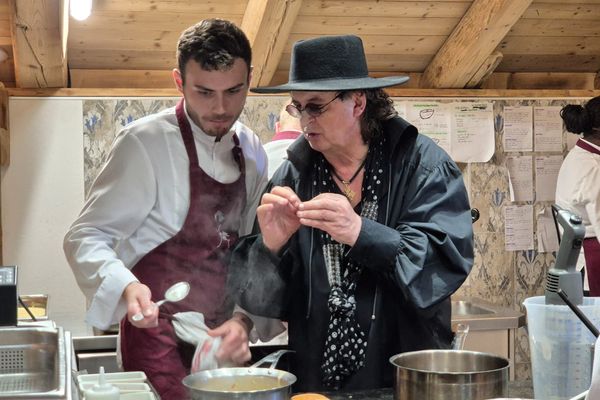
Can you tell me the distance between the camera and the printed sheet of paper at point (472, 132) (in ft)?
18.2

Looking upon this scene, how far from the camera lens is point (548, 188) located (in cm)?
579

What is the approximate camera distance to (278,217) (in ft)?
7.65

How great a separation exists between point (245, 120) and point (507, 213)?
6.31 ft

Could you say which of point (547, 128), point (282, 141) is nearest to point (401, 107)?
point (547, 128)

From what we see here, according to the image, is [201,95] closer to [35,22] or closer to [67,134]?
[35,22]

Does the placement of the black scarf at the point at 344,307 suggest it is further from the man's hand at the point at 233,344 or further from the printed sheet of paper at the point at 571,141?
the printed sheet of paper at the point at 571,141

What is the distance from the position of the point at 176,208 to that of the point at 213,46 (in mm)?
514

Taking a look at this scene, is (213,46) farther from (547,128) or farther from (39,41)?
(547,128)

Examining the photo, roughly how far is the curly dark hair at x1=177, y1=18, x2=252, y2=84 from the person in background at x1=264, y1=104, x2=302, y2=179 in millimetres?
642

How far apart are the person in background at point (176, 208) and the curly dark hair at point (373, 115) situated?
389mm

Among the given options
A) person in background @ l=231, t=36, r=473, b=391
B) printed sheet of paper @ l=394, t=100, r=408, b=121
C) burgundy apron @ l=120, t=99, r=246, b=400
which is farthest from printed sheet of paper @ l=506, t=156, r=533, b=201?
burgundy apron @ l=120, t=99, r=246, b=400

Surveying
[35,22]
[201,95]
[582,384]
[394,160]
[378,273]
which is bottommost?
[582,384]

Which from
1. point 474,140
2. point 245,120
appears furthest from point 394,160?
point 474,140

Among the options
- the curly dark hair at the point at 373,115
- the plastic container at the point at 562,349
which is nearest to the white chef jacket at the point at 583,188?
the curly dark hair at the point at 373,115
